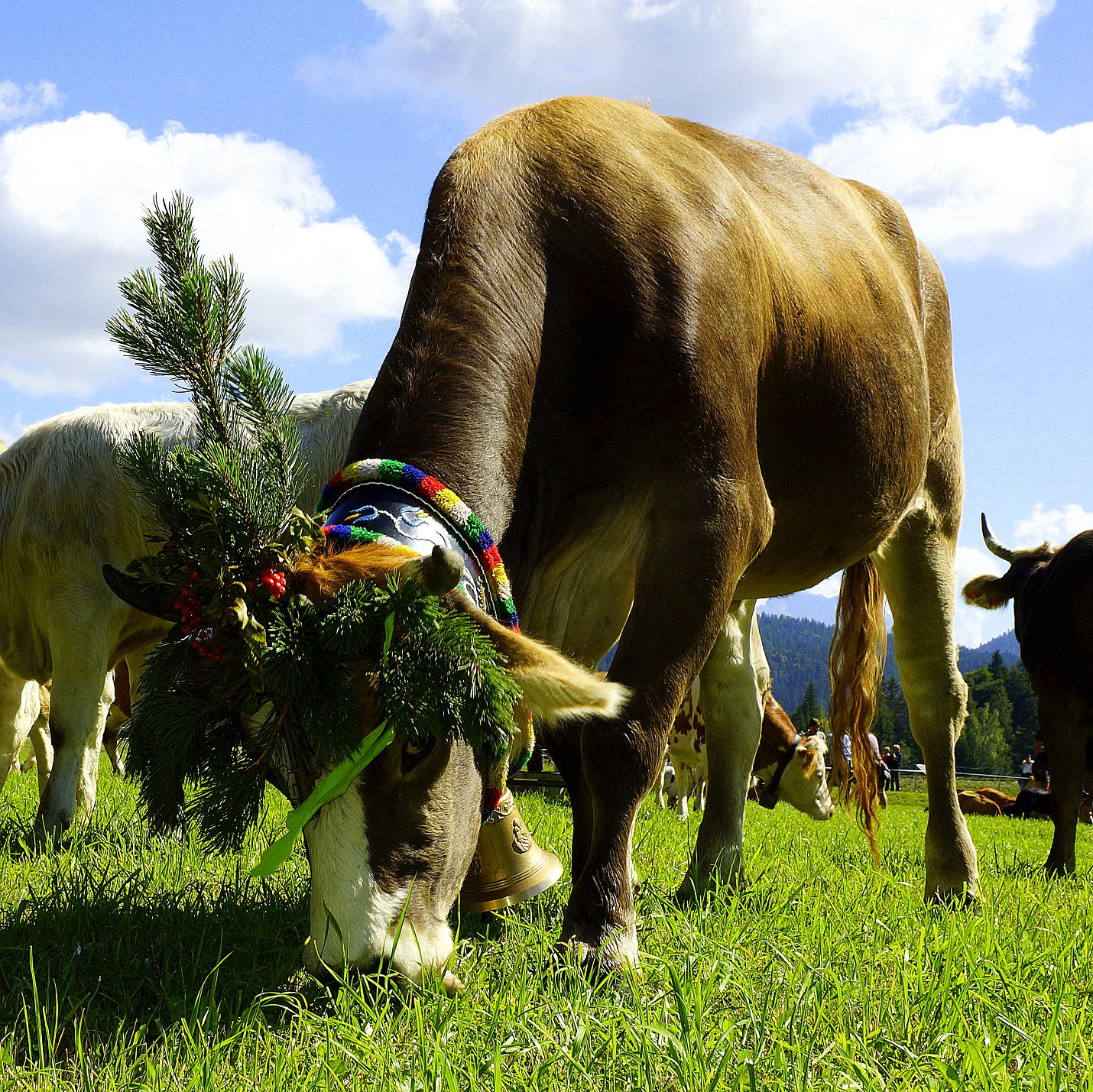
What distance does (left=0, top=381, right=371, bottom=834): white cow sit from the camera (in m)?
5.54

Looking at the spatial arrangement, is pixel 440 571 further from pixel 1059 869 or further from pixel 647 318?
pixel 1059 869

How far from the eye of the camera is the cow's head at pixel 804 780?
13.4 m

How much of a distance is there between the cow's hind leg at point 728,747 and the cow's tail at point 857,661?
686 millimetres

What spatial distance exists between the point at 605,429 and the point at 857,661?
10.4ft

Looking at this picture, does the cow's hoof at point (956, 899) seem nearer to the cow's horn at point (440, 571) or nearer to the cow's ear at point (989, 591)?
the cow's horn at point (440, 571)

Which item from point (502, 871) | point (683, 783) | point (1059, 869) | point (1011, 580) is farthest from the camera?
point (683, 783)

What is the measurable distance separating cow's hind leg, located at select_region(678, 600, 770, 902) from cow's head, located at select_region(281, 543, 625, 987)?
213 cm

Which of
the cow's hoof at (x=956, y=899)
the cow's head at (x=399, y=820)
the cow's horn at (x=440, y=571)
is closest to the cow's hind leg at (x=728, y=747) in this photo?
the cow's hoof at (x=956, y=899)

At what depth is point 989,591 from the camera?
8047mm

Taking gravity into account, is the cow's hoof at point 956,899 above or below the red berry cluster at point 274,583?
below

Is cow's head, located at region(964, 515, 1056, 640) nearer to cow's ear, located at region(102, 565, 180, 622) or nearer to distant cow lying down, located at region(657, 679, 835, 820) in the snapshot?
distant cow lying down, located at region(657, 679, 835, 820)

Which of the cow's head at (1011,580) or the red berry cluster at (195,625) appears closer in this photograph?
the red berry cluster at (195,625)

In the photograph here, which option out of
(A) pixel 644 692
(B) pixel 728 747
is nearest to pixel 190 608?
(A) pixel 644 692

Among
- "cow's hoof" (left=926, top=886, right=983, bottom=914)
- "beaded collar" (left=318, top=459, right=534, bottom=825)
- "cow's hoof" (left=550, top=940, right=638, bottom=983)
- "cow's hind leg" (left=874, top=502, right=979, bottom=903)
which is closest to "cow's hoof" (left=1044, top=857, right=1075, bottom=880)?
A: "cow's hind leg" (left=874, top=502, right=979, bottom=903)
